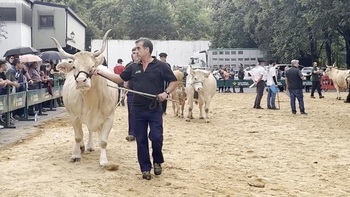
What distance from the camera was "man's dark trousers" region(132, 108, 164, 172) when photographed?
783cm

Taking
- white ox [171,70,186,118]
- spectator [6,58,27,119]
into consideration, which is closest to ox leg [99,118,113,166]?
spectator [6,58,27,119]

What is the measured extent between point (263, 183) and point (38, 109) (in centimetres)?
1200

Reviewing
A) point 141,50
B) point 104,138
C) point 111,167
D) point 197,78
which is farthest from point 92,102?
point 197,78

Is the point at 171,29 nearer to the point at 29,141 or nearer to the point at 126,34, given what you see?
the point at 126,34

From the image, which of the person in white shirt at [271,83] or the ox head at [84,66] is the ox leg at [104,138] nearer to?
the ox head at [84,66]

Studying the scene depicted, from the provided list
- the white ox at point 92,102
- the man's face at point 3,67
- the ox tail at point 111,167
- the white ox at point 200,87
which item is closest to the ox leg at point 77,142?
the white ox at point 92,102

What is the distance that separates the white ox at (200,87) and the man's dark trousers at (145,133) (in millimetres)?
7951

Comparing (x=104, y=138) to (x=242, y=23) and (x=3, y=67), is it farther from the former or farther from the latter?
(x=242, y=23)

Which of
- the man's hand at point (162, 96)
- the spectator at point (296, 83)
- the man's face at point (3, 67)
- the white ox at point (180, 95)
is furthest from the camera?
the spectator at point (296, 83)

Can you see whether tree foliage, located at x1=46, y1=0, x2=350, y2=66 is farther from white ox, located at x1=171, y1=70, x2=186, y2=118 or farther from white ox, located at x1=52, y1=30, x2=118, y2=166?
white ox, located at x1=52, y1=30, x2=118, y2=166

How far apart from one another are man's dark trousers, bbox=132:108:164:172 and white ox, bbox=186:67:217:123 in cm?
795

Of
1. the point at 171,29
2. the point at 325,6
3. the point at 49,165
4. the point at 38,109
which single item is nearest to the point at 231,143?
the point at 49,165

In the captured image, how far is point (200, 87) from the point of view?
15820 mm

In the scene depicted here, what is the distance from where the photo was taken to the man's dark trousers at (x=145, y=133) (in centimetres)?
783
